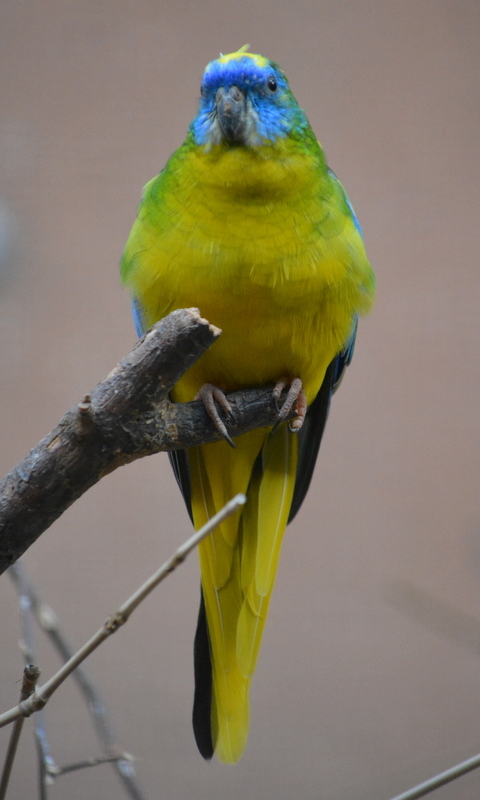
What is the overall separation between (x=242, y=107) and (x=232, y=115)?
24 mm

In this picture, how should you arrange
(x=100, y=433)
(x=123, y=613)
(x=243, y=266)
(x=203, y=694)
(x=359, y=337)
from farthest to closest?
(x=359, y=337), (x=203, y=694), (x=243, y=266), (x=100, y=433), (x=123, y=613)

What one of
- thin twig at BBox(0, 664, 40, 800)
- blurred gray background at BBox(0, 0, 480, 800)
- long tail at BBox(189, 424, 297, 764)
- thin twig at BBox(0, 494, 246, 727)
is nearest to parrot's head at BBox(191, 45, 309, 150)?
long tail at BBox(189, 424, 297, 764)

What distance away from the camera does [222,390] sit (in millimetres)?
1071

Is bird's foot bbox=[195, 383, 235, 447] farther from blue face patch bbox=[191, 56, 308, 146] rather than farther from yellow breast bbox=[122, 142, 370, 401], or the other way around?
blue face patch bbox=[191, 56, 308, 146]

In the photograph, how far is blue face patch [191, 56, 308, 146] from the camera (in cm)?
100

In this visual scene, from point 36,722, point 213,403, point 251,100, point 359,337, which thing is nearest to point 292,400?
point 213,403

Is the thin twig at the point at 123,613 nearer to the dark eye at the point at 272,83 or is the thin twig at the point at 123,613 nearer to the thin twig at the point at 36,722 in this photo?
the thin twig at the point at 36,722

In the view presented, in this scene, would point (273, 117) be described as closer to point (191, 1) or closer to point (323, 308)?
point (323, 308)

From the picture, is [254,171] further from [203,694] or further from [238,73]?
[203,694]

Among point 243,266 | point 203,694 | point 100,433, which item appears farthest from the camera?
point 203,694

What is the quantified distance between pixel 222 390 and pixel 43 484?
0.34m

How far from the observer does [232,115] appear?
98 centimetres

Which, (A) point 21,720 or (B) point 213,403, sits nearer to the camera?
(A) point 21,720

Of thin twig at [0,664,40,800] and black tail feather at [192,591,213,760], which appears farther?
black tail feather at [192,591,213,760]
